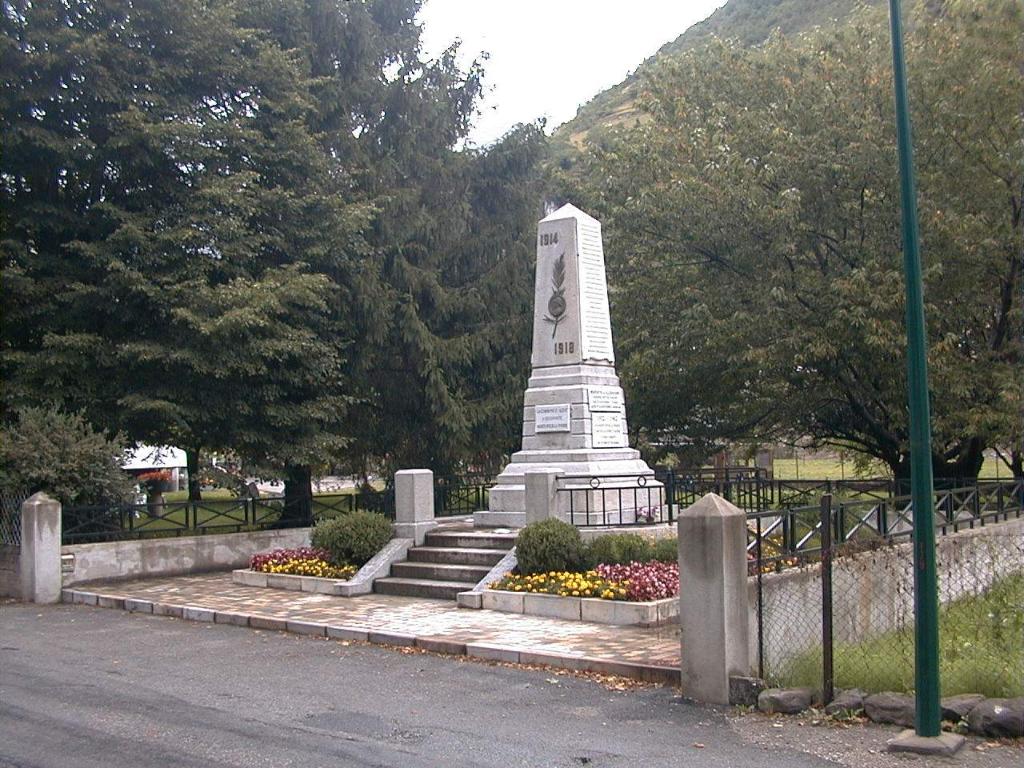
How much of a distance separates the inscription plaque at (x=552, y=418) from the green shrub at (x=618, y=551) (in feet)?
12.5

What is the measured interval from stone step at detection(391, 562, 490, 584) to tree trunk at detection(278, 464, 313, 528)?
579 cm

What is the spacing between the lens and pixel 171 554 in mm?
18141

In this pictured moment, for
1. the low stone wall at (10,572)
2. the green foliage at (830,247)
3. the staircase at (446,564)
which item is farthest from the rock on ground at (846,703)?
the low stone wall at (10,572)

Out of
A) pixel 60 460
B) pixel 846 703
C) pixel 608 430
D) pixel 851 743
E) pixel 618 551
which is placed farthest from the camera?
pixel 608 430

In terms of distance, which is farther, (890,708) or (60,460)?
(60,460)

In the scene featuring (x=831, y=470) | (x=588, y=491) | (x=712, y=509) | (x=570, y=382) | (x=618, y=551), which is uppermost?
(x=570, y=382)

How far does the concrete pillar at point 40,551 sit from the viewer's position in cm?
1590

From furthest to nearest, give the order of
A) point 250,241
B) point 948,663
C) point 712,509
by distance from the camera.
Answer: point 250,241 → point 948,663 → point 712,509

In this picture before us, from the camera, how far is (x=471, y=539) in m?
16.2

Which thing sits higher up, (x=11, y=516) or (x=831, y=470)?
(x=11, y=516)

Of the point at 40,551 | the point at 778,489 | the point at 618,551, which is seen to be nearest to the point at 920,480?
the point at 618,551

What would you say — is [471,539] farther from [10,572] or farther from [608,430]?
[10,572]

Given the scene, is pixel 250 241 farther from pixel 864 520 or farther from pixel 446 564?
pixel 864 520

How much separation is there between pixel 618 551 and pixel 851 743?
6.41 meters
